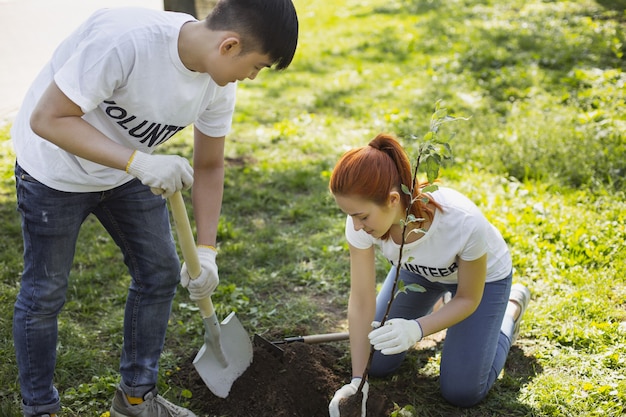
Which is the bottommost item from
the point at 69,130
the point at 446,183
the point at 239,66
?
the point at 446,183

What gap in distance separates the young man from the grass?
1.55 ft

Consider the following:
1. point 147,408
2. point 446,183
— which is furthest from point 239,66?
point 446,183

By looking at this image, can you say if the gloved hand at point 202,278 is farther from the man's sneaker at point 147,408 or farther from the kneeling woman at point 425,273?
the kneeling woman at point 425,273

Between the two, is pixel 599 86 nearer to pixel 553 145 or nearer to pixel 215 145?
pixel 553 145

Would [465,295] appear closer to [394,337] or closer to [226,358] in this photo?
[394,337]

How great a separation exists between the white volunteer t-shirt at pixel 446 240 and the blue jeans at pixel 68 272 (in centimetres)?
71

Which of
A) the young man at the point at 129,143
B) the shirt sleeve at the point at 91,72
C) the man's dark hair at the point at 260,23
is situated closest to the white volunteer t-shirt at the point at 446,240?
the young man at the point at 129,143

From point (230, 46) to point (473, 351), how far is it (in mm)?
1515

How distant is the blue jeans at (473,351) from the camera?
2.57m

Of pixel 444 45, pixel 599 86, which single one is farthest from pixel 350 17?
pixel 599 86

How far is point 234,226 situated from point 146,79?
2228 millimetres

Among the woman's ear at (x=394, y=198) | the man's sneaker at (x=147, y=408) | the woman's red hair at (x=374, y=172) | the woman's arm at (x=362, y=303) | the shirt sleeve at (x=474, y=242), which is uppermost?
the woman's red hair at (x=374, y=172)

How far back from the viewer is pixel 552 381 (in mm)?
2646

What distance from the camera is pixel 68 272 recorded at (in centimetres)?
217
